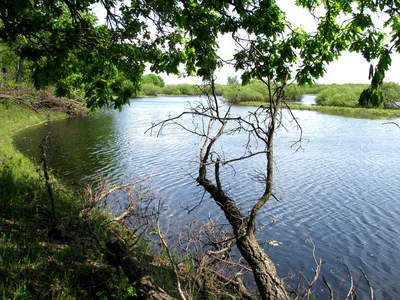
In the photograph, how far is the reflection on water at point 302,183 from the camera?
9898mm

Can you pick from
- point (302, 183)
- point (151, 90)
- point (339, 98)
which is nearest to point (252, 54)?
point (302, 183)

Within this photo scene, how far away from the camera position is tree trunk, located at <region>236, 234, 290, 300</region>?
4871mm

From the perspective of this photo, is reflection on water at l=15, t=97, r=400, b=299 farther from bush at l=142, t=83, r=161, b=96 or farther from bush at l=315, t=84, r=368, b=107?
bush at l=142, t=83, r=161, b=96

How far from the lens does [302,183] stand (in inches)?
655

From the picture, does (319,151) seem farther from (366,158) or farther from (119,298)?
(119,298)

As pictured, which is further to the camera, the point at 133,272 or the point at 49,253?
the point at 49,253

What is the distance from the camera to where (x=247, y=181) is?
1642cm

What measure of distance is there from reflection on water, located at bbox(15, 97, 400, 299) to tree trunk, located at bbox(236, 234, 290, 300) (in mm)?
1596

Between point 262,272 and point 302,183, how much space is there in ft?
40.5

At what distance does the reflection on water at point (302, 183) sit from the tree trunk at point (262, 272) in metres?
1.60

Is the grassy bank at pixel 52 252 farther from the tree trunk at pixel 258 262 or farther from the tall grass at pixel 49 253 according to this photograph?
the tree trunk at pixel 258 262

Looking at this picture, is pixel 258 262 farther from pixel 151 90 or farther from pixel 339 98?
pixel 151 90

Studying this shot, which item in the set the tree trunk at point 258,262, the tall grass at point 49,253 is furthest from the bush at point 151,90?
the tree trunk at point 258,262

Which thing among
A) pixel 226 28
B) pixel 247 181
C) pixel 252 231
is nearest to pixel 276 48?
pixel 226 28
